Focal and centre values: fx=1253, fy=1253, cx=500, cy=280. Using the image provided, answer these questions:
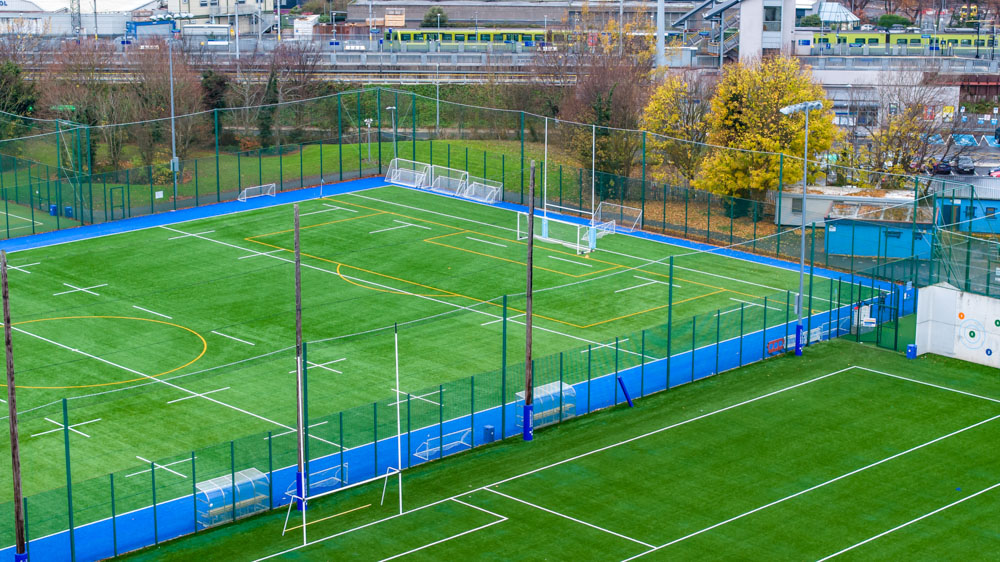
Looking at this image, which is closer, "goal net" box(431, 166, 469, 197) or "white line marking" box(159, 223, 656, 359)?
"white line marking" box(159, 223, 656, 359)

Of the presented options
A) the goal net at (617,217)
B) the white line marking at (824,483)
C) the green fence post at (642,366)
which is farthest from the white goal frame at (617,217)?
the white line marking at (824,483)

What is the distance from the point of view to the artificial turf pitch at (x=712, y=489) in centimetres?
3112

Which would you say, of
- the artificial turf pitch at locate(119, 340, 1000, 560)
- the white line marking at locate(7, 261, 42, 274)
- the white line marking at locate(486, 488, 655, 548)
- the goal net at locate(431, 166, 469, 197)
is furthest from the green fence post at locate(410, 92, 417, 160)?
the white line marking at locate(486, 488, 655, 548)

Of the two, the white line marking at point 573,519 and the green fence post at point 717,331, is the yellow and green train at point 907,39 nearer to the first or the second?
the green fence post at point 717,331

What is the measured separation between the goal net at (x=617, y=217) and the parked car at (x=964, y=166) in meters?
30.0

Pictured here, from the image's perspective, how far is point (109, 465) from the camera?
36.2m

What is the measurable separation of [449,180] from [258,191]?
1052 cm

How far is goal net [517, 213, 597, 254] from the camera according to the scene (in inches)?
2338

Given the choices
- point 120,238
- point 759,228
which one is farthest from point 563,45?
point 120,238

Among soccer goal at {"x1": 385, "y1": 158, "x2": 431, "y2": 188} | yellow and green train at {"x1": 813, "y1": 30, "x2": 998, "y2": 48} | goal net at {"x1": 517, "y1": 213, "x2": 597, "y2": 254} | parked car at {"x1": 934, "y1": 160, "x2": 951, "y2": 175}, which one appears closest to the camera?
goal net at {"x1": 517, "y1": 213, "x2": 597, "y2": 254}

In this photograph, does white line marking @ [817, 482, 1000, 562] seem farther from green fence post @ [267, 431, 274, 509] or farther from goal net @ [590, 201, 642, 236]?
goal net @ [590, 201, 642, 236]

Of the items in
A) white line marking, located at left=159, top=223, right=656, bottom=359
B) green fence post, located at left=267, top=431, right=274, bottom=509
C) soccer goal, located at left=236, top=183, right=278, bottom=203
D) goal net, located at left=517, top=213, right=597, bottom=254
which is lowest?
green fence post, located at left=267, top=431, right=274, bottom=509

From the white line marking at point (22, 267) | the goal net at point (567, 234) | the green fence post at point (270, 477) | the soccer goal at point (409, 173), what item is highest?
the soccer goal at point (409, 173)

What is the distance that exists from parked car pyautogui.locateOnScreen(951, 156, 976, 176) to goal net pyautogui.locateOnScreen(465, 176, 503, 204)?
111ft
